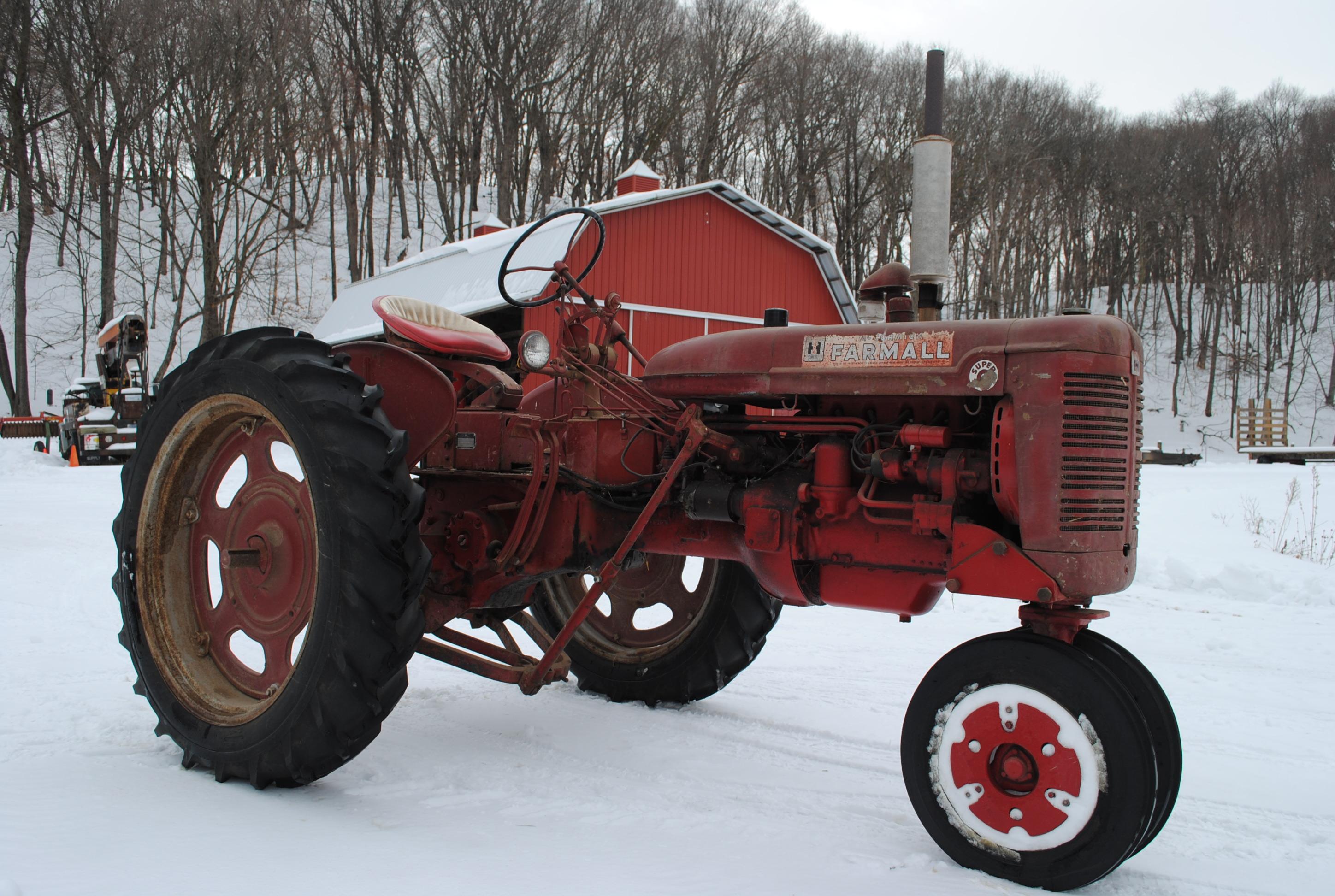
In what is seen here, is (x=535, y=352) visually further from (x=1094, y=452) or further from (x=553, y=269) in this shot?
(x=1094, y=452)

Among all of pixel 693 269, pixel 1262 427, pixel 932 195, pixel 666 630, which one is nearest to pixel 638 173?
pixel 693 269

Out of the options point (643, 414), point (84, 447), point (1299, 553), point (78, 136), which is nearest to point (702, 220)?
point (1299, 553)

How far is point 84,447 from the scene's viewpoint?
1562 cm

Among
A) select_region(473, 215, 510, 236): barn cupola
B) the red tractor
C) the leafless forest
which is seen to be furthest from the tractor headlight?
the leafless forest

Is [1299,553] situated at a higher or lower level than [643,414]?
lower

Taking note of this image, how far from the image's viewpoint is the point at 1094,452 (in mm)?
2234

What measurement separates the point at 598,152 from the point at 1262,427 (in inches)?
750

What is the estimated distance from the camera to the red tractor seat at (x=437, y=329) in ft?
11.0

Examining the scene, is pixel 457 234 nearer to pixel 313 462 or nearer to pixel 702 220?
pixel 702 220

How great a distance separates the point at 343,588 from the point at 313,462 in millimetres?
339

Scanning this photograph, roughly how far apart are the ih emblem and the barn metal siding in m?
10.0

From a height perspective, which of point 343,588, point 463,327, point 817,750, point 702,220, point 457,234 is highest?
point 457,234

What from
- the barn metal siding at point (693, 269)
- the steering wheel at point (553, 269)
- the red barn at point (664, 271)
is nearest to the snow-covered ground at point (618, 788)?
the steering wheel at point (553, 269)

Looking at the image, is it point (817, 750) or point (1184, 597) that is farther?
point (1184, 597)
